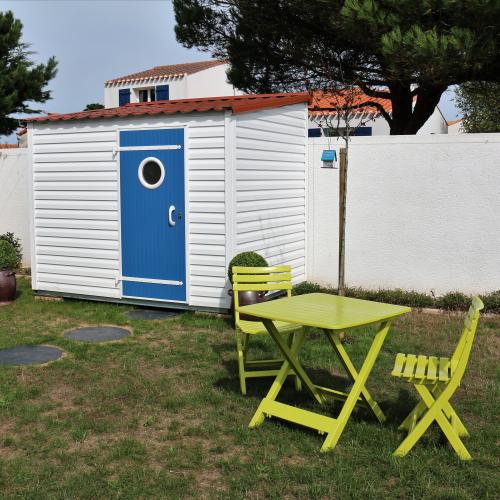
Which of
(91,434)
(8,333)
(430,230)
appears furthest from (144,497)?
(430,230)

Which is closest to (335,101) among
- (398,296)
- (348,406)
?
(398,296)

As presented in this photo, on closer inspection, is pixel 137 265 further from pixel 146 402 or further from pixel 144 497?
pixel 144 497

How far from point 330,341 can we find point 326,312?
0.20 m

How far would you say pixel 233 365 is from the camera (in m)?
6.32

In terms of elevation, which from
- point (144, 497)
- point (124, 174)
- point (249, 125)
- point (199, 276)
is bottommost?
point (144, 497)

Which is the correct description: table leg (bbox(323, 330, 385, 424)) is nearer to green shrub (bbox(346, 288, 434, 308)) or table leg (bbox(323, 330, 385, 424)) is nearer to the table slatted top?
the table slatted top

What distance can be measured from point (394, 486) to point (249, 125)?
536cm

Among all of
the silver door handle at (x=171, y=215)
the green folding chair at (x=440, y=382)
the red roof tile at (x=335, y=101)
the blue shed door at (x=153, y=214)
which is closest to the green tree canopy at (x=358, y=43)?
the red roof tile at (x=335, y=101)

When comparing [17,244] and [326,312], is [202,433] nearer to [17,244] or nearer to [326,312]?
[326,312]

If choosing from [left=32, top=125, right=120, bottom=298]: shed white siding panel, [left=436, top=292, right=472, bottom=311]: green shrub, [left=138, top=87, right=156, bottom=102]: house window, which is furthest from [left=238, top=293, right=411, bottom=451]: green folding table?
[left=138, top=87, right=156, bottom=102]: house window

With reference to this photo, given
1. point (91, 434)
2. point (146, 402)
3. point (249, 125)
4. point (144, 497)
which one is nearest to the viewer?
point (144, 497)

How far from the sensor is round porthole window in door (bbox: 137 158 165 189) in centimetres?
854

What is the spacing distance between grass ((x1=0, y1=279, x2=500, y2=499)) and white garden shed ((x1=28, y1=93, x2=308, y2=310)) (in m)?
1.47

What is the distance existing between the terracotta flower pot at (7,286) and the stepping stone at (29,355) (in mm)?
2594
